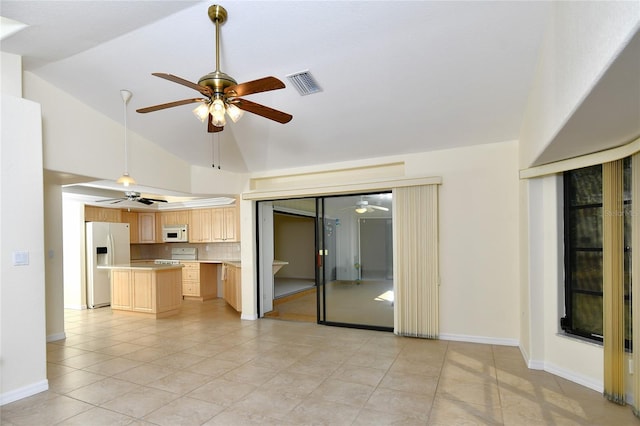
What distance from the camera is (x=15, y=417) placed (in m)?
2.82

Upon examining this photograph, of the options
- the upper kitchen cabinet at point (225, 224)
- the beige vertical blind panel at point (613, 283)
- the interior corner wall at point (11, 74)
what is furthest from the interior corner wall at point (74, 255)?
the beige vertical blind panel at point (613, 283)

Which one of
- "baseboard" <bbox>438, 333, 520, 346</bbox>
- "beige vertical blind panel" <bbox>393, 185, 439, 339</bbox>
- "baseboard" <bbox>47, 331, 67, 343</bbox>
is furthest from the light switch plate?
"baseboard" <bbox>438, 333, 520, 346</bbox>

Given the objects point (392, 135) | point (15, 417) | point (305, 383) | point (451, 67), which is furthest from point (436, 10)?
point (15, 417)

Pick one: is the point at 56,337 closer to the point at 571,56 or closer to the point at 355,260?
the point at 355,260

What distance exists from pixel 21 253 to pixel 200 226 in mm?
5174

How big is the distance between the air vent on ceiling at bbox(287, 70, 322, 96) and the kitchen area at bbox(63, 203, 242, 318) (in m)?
3.84

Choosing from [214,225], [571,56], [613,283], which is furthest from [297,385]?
[214,225]

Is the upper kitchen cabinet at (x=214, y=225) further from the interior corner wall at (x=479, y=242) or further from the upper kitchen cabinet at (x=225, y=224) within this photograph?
the interior corner wall at (x=479, y=242)

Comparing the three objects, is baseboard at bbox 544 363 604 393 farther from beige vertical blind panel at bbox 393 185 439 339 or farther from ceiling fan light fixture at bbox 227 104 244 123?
ceiling fan light fixture at bbox 227 104 244 123

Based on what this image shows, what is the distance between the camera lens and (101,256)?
7.33 metres

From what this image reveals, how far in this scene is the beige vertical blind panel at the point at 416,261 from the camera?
4695 mm

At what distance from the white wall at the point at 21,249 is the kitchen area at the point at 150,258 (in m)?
2.93

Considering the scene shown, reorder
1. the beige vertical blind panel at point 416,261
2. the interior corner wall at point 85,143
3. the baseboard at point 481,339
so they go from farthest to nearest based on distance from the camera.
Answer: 1. the beige vertical blind panel at point 416,261
2. the baseboard at point 481,339
3. the interior corner wall at point 85,143

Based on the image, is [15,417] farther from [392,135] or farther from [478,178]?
[478,178]
